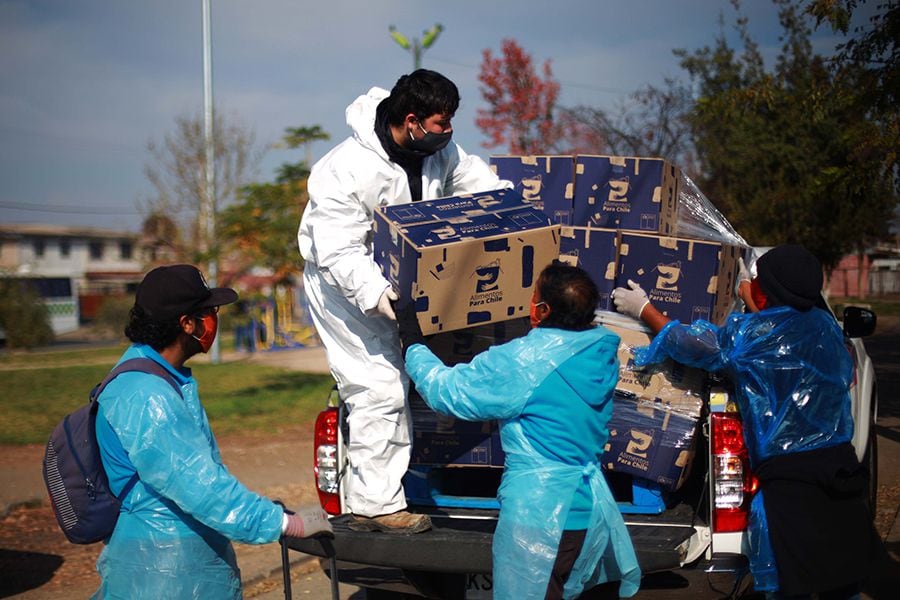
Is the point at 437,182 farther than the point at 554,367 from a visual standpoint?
Yes

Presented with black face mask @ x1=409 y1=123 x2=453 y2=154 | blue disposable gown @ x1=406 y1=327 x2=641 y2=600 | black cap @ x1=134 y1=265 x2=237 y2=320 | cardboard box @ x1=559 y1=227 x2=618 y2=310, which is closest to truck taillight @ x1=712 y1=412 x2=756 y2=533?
blue disposable gown @ x1=406 y1=327 x2=641 y2=600

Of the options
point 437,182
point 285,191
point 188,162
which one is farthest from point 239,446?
point 188,162

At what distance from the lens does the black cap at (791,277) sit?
3402 millimetres

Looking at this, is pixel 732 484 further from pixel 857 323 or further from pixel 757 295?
pixel 857 323

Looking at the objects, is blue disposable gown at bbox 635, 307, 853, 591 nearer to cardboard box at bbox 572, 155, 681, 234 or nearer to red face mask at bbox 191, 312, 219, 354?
cardboard box at bbox 572, 155, 681, 234

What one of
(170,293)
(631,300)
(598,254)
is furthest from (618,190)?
(170,293)

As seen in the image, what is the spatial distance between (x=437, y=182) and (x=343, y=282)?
839 millimetres

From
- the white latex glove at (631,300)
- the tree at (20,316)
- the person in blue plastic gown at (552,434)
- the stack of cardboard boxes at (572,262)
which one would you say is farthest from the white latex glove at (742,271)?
the tree at (20,316)

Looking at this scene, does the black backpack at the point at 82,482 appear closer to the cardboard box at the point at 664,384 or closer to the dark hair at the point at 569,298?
the dark hair at the point at 569,298

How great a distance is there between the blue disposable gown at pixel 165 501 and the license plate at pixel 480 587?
1254 mm

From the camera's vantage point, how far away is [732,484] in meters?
3.53

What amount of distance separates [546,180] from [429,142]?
3.09ft

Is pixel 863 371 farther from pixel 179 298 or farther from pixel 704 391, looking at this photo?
pixel 179 298

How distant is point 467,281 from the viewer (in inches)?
136
